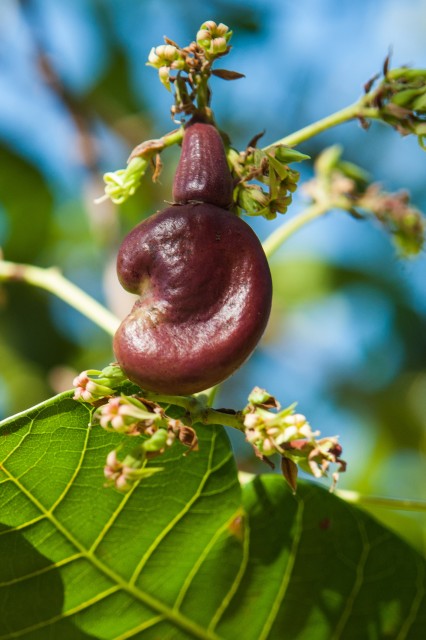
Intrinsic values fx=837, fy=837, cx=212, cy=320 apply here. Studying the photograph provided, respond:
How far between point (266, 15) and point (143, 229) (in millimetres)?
3202

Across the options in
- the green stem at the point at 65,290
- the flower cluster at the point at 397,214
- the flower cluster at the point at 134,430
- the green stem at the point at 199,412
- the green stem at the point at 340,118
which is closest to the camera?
the flower cluster at the point at 134,430

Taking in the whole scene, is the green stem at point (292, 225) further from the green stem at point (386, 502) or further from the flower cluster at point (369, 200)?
the green stem at point (386, 502)

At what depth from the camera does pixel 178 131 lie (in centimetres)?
147

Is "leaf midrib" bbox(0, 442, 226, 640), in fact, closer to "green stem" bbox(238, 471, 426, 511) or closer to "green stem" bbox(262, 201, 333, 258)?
"green stem" bbox(238, 471, 426, 511)

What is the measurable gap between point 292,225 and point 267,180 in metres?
0.69

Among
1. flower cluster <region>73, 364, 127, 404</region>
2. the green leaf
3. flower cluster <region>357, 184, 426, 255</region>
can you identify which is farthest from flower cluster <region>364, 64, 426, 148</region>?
flower cluster <region>73, 364, 127, 404</region>

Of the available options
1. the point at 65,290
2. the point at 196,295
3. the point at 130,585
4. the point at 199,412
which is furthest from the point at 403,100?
the point at 130,585

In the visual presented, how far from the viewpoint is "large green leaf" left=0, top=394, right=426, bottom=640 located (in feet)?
4.83

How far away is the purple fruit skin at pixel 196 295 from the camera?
1.25m

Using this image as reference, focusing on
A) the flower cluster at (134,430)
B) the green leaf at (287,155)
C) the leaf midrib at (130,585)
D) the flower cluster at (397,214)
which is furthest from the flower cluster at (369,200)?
the flower cluster at (134,430)

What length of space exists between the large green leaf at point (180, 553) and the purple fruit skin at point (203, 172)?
1.34ft

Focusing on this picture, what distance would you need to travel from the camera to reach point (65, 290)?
6.69 ft

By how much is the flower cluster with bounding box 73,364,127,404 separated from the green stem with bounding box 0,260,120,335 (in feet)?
1.53

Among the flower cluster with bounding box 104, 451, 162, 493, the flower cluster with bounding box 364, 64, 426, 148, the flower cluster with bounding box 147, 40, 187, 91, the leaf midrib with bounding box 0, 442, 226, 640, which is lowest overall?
the leaf midrib with bounding box 0, 442, 226, 640
